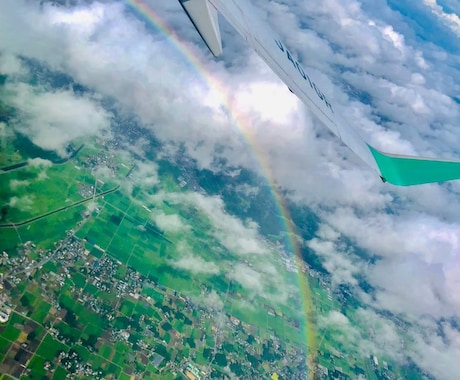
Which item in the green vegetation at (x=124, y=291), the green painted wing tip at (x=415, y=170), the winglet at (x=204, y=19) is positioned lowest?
the green vegetation at (x=124, y=291)

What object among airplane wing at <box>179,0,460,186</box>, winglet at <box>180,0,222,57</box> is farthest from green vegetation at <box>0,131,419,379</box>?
winglet at <box>180,0,222,57</box>

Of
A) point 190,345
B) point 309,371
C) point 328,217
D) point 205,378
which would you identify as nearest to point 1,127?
point 190,345

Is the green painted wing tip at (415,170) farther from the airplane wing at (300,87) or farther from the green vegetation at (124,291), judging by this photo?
the green vegetation at (124,291)

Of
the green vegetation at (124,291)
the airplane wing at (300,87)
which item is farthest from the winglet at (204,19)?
the green vegetation at (124,291)

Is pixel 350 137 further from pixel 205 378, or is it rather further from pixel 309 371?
pixel 309 371

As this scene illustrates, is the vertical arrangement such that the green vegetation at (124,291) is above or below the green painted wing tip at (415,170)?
below
